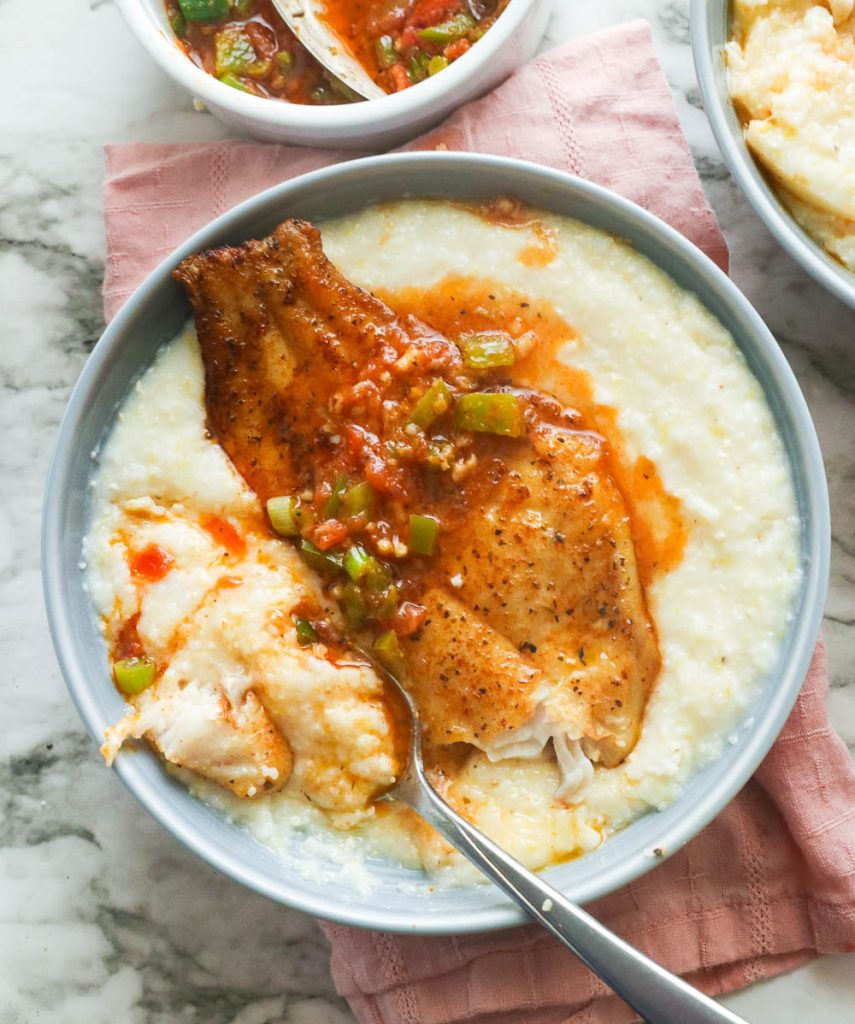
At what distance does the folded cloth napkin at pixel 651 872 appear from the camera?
3.58 m

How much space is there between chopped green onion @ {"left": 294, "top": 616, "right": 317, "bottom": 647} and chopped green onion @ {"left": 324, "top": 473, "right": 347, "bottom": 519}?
0.31 meters

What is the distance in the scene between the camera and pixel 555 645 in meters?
3.31

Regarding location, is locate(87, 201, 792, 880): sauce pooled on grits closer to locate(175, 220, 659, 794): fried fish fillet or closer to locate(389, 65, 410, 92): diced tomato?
locate(175, 220, 659, 794): fried fish fillet

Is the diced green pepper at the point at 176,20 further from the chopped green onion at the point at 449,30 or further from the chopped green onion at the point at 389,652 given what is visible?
the chopped green onion at the point at 389,652

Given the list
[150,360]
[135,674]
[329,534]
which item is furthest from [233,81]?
[135,674]

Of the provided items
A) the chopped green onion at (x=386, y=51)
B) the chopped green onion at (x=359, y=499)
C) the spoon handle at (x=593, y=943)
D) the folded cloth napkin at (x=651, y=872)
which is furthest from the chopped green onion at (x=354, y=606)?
the chopped green onion at (x=386, y=51)

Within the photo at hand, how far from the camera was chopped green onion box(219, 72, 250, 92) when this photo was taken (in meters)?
3.74

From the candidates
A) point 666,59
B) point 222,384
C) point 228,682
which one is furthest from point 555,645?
point 666,59

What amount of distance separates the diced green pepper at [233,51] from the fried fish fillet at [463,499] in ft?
2.57

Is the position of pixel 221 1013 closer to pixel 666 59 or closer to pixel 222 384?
pixel 222 384

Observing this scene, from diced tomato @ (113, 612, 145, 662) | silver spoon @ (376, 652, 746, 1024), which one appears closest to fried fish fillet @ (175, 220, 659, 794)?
silver spoon @ (376, 652, 746, 1024)

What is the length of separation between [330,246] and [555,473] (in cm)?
98

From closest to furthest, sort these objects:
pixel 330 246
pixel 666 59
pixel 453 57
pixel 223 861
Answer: pixel 223 861
pixel 330 246
pixel 453 57
pixel 666 59

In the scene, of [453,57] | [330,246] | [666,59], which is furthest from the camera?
[666,59]
